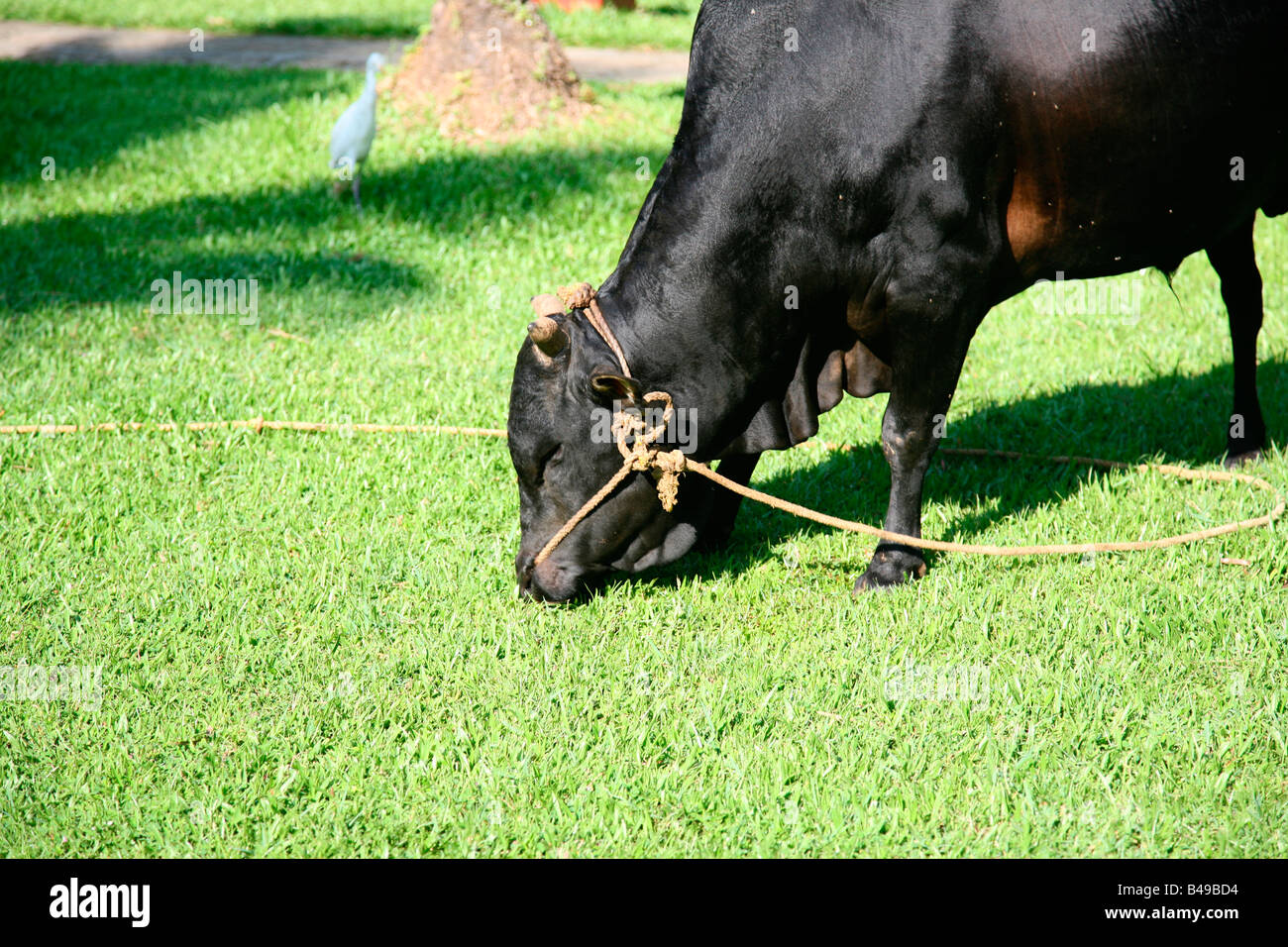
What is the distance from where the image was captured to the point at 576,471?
4195mm

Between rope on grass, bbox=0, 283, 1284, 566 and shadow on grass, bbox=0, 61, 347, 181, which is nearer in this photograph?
rope on grass, bbox=0, 283, 1284, 566

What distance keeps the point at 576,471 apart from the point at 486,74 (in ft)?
22.5

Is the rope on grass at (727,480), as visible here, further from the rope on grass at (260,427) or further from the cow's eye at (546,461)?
the rope on grass at (260,427)

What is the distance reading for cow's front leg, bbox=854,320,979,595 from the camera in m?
4.39

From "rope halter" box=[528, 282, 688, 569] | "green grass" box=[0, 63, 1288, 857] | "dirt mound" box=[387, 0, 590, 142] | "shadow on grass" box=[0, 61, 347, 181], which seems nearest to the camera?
"green grass" box=[0, 63, 1288, 857]

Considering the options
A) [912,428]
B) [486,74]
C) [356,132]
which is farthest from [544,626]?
[486,74]

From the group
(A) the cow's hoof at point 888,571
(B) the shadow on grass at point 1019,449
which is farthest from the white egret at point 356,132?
(A) the cow's hoof at point 888,571

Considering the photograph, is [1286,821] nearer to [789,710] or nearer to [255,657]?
[789,710]

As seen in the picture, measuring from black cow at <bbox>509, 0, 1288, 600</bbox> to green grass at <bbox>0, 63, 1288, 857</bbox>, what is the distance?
568 mm

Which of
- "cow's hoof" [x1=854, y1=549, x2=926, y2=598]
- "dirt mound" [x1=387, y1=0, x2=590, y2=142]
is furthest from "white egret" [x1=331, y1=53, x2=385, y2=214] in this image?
"cow's hoof" [x1=854, y1=549, x2=926, y2=598]

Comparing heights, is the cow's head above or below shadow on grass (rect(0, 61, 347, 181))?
below

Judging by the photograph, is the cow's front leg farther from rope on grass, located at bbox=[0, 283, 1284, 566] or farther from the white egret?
the white egret

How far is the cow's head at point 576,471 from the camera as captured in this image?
4.10 meters

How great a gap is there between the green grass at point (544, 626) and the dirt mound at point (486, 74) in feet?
9.70
